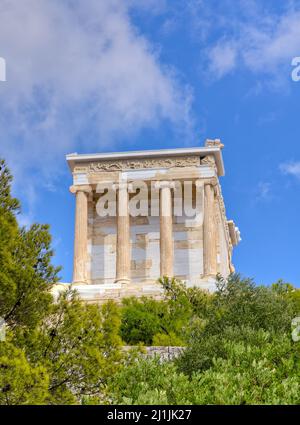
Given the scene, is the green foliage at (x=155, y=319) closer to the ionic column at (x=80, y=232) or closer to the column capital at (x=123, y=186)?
the ionic column at (x=80, y=232)

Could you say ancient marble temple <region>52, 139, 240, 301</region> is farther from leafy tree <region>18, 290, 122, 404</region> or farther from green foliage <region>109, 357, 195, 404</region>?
green foliage <region>109, 357, 195, 404</region>

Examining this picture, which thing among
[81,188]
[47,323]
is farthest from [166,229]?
[47,323]

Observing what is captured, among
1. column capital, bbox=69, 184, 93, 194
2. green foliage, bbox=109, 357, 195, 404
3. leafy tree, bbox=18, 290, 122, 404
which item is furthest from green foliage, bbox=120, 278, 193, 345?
column capital, bbox=69, 184, 93, 194

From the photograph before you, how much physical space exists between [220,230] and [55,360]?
96.3 feet

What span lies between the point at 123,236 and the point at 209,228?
12.7ft

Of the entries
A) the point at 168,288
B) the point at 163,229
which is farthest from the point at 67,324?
the point at 163,229

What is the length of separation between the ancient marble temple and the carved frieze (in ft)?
0.15

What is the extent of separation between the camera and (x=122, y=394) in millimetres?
13938

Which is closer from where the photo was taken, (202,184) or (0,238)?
(0,238)

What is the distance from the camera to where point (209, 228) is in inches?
1538

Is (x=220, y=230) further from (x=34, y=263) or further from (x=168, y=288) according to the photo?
(x=34, y=263)

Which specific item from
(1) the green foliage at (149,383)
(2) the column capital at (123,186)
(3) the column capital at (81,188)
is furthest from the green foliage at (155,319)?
(3) the column capital at (81,188)

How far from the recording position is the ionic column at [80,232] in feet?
126

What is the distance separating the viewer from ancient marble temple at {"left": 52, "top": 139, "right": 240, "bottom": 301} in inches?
1535
